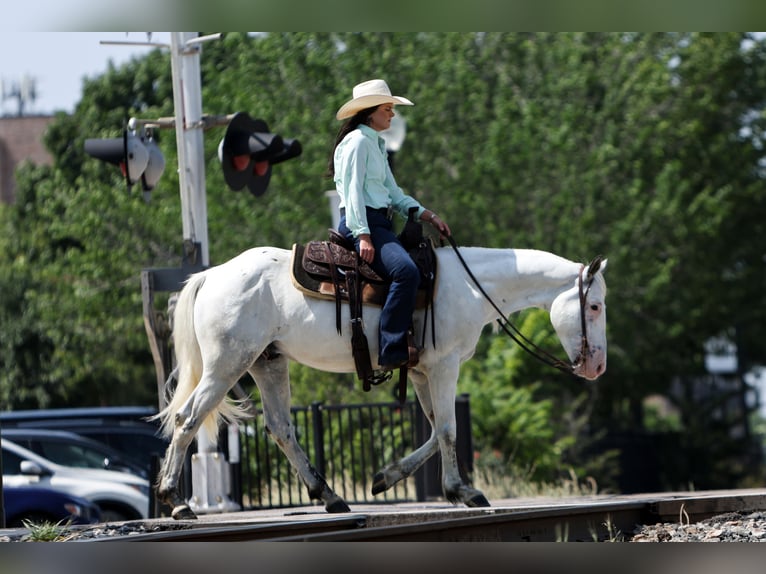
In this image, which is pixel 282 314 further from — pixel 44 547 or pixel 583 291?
pixel 44 547

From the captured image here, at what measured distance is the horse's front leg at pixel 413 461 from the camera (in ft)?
30.6

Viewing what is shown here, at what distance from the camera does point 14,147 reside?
5459cm

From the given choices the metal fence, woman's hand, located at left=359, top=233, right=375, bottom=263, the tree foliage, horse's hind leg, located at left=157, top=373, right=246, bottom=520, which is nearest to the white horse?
horse's hind leg, located at left=157, top=373, right=246, bottom=520

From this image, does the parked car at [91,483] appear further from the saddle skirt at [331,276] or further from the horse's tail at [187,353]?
the saddle skirt at [331,276]

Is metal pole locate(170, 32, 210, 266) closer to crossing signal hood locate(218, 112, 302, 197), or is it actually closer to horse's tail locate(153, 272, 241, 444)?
crossing signal hood locate(218, 112, 302, 197)

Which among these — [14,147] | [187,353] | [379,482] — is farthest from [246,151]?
[14,147]

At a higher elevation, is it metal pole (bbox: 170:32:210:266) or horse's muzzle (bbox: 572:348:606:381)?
metal pole (bbox: 170:32:210:266)

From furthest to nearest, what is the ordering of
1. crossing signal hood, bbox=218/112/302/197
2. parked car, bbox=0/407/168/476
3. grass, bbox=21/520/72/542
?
1. parked car, bbox=0/407/168/476
2. crossing signal hood, bbox=218/112/302/197
3. grass, bbox=21/520/72/542

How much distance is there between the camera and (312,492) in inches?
367

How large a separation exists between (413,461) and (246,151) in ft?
16.1

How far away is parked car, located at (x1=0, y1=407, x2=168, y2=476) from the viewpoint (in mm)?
22219
